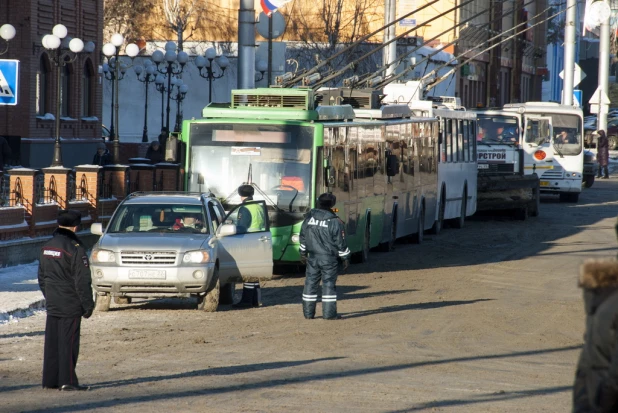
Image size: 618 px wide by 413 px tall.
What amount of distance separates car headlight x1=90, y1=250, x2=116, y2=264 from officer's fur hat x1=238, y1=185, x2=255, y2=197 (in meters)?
3.77

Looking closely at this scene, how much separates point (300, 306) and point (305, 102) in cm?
535

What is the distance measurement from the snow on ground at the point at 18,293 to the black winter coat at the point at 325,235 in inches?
135

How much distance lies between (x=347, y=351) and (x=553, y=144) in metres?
26.6

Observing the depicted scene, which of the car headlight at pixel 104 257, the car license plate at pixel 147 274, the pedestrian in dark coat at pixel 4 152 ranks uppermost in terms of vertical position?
the pedestrian in dark coat at pixel 4 152

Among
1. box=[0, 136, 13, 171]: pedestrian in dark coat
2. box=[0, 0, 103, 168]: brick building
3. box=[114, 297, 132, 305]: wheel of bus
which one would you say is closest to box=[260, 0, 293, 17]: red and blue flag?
box=[0, 136, 13, 171]: pedestrian in dark coat

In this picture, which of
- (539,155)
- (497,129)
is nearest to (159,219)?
(497,129)

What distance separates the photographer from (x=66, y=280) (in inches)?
399

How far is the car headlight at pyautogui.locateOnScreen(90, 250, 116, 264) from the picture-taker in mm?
14844

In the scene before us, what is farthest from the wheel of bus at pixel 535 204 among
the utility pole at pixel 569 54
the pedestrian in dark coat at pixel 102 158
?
the utility pole at pixel 569 54

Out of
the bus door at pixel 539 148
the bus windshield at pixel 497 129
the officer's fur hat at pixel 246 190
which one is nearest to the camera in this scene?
the officer's fur hat at pixel 246 190

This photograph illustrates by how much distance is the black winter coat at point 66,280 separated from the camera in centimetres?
1009

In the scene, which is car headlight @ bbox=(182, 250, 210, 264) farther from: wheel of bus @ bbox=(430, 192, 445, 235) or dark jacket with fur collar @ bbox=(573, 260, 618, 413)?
wheel of bus @ bbox=(430, 192, 445, 235)

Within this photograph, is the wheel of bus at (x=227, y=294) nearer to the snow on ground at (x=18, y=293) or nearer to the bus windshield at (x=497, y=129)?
the snow on ground at (x=18, y=293)

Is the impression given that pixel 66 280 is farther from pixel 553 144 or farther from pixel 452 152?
pixel 553 144
